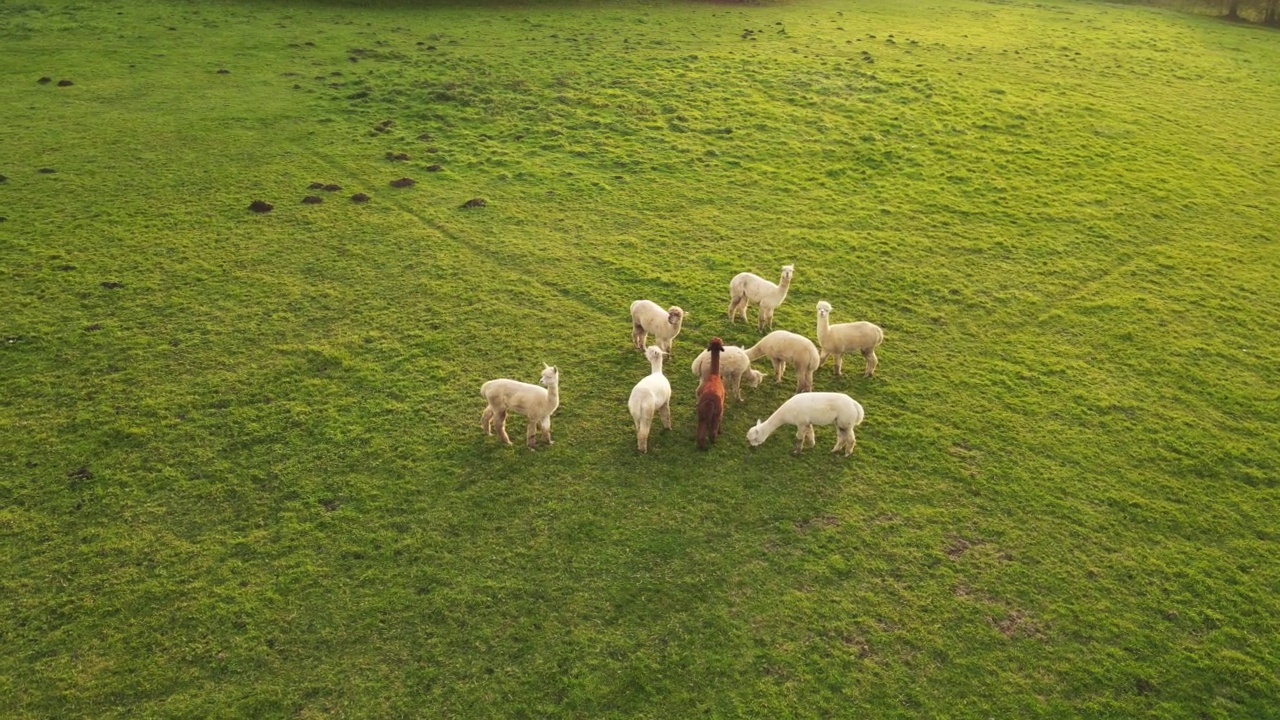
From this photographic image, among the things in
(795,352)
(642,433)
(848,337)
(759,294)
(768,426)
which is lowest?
(642,433)

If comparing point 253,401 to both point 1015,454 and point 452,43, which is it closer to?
point 1015,454

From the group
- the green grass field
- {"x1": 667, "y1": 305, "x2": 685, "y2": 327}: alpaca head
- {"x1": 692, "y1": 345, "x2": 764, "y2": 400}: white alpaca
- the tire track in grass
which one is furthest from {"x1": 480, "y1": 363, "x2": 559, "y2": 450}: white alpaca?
the tire track in grass

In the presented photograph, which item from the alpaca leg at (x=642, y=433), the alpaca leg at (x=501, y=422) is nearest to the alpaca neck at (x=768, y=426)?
the alpaca leg at (x=642, y=433)

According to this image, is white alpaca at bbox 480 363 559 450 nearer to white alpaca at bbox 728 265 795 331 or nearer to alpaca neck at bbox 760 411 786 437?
alpaca neck at bbox 760 411 786 437

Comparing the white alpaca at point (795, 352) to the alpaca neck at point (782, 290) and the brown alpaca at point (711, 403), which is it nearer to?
the brown alpaca at point (711, 403)

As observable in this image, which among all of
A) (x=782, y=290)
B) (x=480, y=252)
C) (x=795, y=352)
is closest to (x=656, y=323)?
(x=795, y=352)

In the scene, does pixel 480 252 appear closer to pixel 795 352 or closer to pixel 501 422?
pixel 501 422
